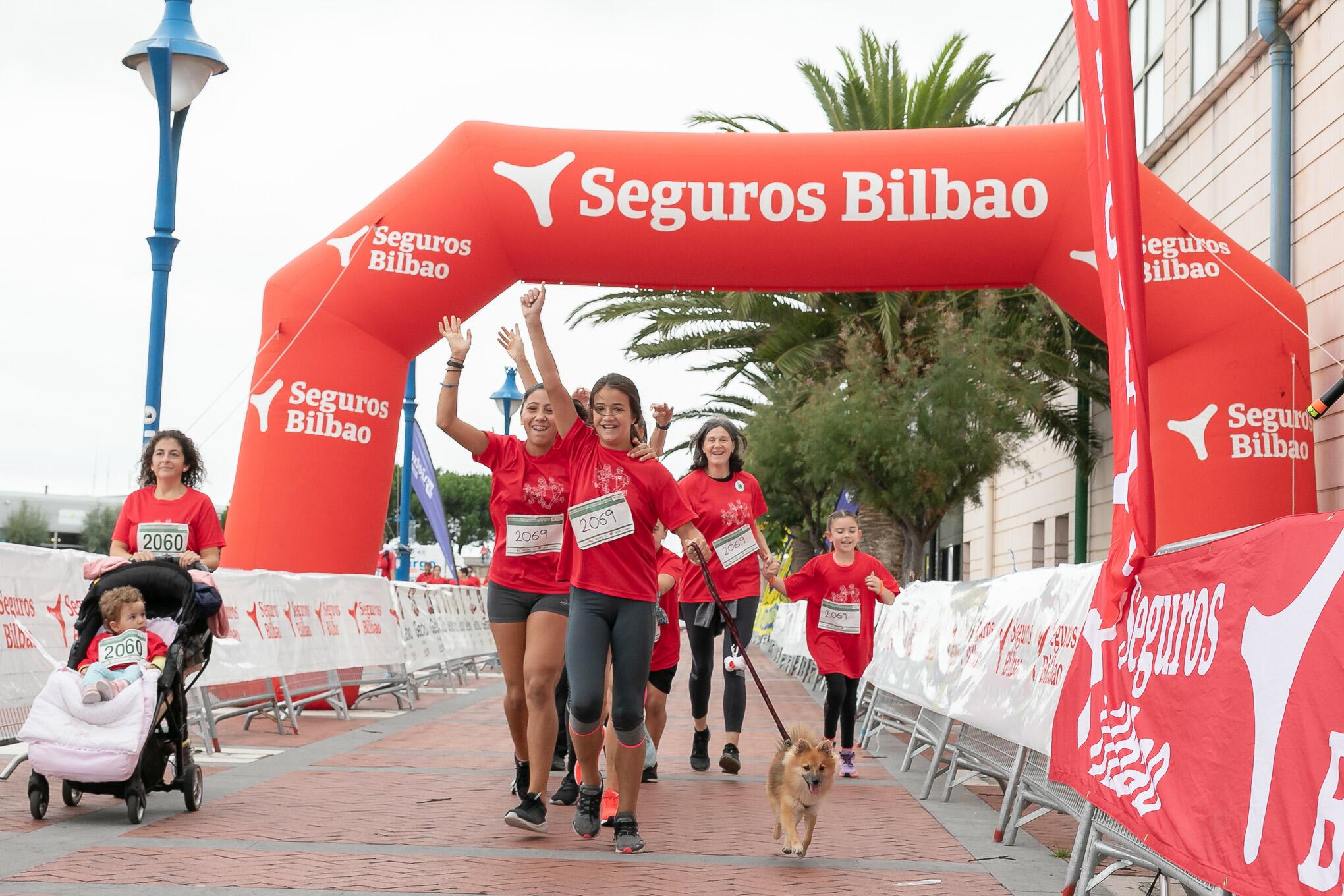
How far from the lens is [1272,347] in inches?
481

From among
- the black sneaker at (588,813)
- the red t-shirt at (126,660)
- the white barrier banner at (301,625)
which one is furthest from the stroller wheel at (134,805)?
the white barrier banner at (301,625)

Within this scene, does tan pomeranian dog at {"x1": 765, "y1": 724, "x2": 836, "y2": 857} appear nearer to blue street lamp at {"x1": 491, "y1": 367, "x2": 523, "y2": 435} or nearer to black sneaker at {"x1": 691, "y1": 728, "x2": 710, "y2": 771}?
black sneaker at {"x1": 691, "y1": 728, "x2": 710, "y2": 771}

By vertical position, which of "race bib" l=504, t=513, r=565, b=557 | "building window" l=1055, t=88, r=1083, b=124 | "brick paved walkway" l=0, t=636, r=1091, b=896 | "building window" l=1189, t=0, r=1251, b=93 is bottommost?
"brick paved walkway" l=0, t=636, r=1091, b=896

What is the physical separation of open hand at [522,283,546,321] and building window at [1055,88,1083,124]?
79.3ft

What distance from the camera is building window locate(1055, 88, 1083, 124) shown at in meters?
28.8

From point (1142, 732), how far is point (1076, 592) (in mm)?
1619

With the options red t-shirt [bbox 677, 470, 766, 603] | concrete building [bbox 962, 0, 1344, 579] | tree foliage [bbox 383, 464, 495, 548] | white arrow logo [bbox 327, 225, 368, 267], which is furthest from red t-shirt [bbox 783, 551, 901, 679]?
tree foliage [bbox 383, 464, 495, 548]

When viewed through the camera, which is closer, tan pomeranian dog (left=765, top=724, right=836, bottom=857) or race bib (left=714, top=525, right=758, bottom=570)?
tan pomeranian dog (left=765, top=724, right=836, bottom=857)

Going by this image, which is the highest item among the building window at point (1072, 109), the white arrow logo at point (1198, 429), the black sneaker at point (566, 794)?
the building window at point (1072, 109)

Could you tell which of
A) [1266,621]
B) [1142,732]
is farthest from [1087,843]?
[1266,621]

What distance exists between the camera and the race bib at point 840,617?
30.7 feet

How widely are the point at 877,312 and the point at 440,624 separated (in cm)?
843

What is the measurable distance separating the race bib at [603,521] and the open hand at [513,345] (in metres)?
0.80

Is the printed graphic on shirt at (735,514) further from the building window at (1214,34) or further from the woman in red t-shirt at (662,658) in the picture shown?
the building window at (1214,34)
